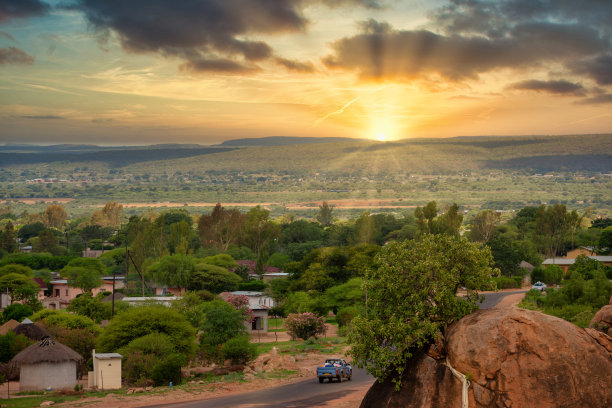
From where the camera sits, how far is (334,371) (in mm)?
41594

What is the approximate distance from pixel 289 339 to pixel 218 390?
25.3 meters

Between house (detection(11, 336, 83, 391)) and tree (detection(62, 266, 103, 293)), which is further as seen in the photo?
tree (detection(62, 266, 103, 293))

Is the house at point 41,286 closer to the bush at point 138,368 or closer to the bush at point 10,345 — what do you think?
the bush at point 10,345

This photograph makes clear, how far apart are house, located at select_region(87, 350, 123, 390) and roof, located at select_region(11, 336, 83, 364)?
186cm

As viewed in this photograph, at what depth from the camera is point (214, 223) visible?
140500 mm

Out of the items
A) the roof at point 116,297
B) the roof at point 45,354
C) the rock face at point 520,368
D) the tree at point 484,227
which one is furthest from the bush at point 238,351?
the tree at point 484,227

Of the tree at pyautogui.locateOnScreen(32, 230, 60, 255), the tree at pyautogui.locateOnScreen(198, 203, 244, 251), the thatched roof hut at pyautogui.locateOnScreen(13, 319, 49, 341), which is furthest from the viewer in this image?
the tree at pyautogui.locateOnScreen(32, 230, 60, 255)

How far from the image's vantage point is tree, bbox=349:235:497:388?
23344 millimetres

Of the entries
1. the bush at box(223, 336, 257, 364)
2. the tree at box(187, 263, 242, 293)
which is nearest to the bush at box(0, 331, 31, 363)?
the bush at box(223, 336, 257, 364)

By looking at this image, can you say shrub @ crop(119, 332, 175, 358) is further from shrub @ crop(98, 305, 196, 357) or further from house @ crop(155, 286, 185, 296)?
house @ crop(155, 286, 185, 296)

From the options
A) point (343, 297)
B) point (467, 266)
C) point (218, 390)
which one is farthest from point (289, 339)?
point (467, 266)

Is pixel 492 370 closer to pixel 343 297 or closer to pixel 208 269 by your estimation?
pixel 343 297

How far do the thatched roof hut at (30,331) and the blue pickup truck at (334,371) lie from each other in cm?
2303

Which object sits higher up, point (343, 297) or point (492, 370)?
point (492, 370)
